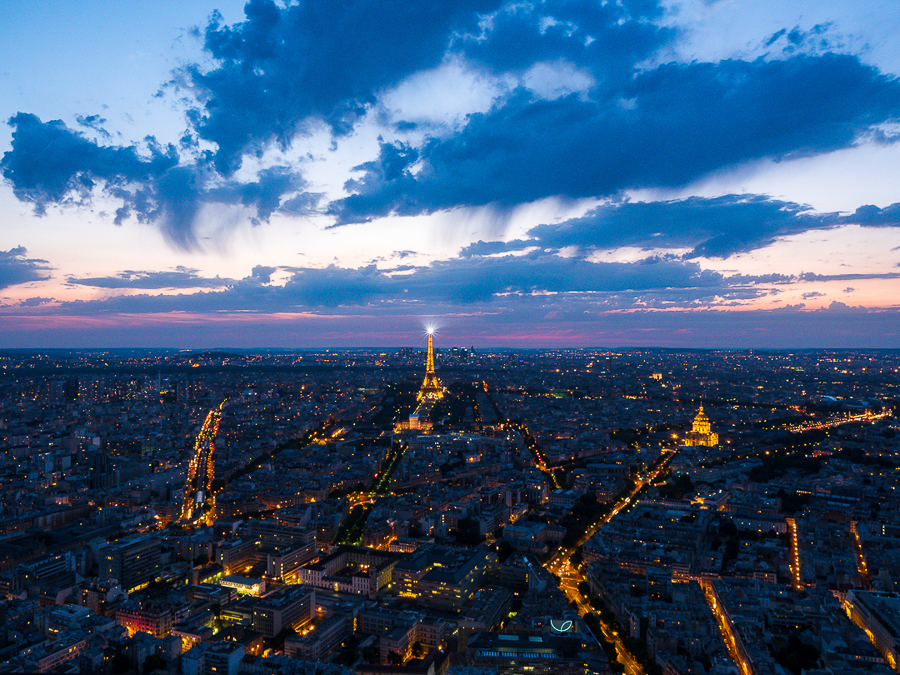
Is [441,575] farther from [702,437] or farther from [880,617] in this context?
[702,437]

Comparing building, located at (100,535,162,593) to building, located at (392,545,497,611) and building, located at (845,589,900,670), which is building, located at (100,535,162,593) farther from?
building, located at (845,589,900,670)

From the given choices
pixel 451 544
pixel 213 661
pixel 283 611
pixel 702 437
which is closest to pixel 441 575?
pixel 283 611

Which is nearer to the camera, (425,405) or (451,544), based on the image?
(451,544)

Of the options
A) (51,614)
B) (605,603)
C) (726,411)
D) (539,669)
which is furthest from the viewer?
(726,411)

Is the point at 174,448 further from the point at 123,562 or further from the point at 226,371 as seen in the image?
the point at 226,371

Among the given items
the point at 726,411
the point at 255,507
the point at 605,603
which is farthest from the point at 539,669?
the point at 726,411

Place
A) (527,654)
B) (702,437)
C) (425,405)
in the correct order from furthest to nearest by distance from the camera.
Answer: (425,405) < (702,437) < (527,654)

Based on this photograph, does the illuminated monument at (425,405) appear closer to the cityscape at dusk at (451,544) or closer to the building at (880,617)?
the cityscape at dusk at (451,544)

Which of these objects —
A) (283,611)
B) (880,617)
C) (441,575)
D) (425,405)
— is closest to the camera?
(880,617)

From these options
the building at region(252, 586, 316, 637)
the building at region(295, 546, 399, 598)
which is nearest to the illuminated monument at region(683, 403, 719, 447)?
the building at region(295, 546, 399, 598)

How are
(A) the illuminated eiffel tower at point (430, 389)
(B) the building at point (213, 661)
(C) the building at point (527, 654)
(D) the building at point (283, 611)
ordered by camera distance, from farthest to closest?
(A) the illuminated eiffel tower at point (430, 389) → (D) the building at point (283, 611) → (B) the building at point (213, 661) → (C) the building at point (527, 654)

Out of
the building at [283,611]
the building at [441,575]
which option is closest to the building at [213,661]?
the building at [283,611]
